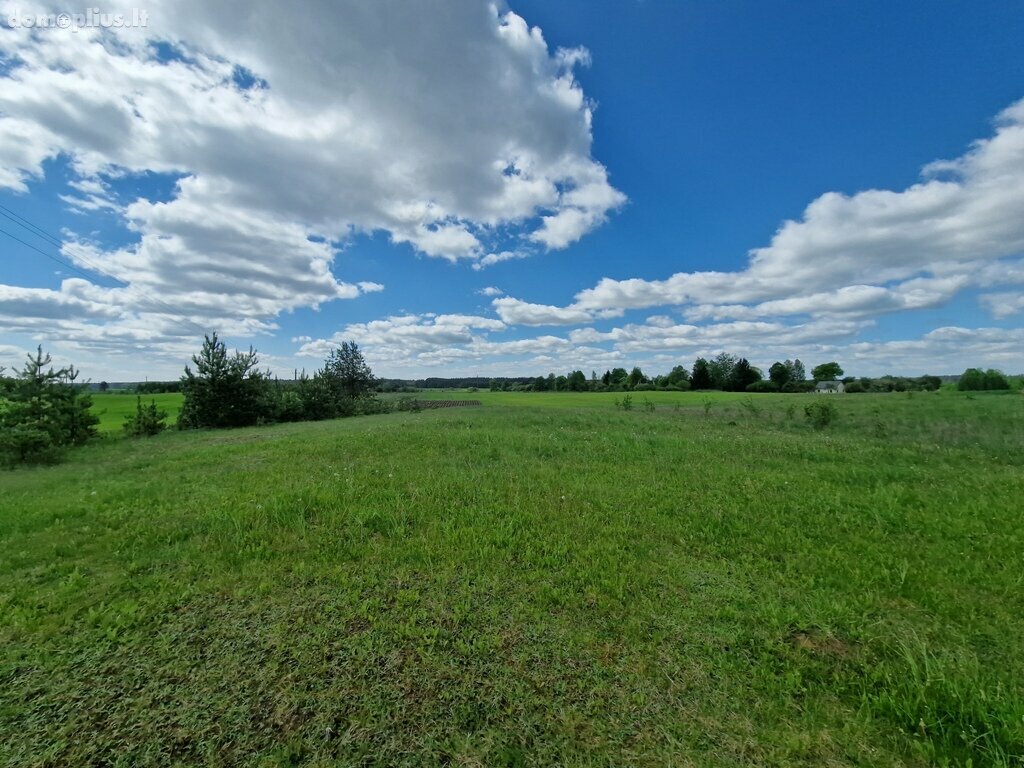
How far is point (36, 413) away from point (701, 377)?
3584 inches

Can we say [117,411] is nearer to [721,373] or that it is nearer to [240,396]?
[240,396]

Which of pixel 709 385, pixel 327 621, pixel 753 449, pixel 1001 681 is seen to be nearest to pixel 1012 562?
pixel 1001 681

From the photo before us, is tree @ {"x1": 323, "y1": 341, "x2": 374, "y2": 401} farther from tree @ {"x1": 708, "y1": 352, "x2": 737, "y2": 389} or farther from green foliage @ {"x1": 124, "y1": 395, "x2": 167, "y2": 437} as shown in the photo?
tree @ {"x1": 708, "y1": 352, "x2": 737, "y2": 389}

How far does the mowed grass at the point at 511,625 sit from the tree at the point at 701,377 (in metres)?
81.8

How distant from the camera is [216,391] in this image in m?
29.2

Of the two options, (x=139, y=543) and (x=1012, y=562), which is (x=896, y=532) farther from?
(x=139, y=543)

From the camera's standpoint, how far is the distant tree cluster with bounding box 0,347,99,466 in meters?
14.1

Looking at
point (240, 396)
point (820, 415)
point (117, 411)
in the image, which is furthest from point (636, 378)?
point (117, 411)

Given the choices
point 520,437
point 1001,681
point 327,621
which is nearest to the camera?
point 1001,681

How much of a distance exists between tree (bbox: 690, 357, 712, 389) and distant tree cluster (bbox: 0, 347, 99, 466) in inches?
3498

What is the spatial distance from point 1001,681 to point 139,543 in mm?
9621

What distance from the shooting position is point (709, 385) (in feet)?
278

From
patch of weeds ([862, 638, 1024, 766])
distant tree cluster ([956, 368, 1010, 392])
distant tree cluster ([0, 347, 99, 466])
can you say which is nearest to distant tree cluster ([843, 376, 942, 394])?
distant tree cluster ([956, 368, 1010, 392])

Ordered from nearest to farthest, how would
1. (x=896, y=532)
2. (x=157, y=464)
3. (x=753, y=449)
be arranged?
(x=896, y=532) < (x=157, y=464) < (x=753, y=449)
